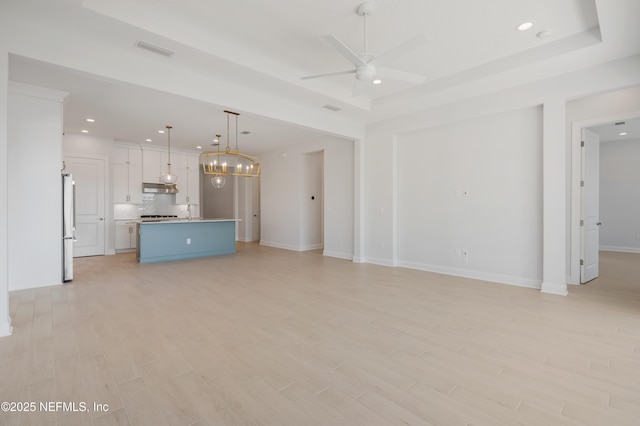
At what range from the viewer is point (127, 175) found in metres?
7.91

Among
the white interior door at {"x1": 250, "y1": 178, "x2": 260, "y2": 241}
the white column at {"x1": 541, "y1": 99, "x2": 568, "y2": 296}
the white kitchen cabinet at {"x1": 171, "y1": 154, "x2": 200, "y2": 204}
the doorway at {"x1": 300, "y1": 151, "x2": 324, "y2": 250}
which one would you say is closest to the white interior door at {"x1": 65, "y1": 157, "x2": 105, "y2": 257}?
the white kitchen cabinet at {"x1": 171, "y1": 154, "x2": 200, "y2": 204}

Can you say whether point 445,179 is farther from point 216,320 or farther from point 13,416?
point 13,416

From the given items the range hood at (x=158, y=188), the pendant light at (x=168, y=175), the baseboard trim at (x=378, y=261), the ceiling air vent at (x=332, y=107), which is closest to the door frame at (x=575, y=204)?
the baseboard trim at (x=378, y=261)

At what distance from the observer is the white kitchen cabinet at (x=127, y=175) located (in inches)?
305

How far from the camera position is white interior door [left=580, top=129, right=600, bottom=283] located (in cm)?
459

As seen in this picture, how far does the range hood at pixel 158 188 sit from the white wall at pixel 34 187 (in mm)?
3967

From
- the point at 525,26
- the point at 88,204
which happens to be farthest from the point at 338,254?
the point at 88,204

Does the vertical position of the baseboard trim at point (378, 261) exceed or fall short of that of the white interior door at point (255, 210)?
it falls short

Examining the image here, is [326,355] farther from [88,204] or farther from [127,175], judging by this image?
[127,175]

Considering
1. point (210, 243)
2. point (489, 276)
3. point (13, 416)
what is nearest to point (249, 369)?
point (13, 416)

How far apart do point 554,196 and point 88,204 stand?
923 centimetres

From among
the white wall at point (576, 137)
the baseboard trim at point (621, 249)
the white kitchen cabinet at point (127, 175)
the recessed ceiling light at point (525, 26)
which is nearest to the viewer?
the recessed ceiling light at point (525, 26)

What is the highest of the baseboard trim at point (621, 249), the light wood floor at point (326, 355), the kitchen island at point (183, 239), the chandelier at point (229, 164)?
the chandelier at point (229, 164)

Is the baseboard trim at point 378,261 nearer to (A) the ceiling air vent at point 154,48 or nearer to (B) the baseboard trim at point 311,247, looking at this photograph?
(B) the baseboard trim at point 311,247
